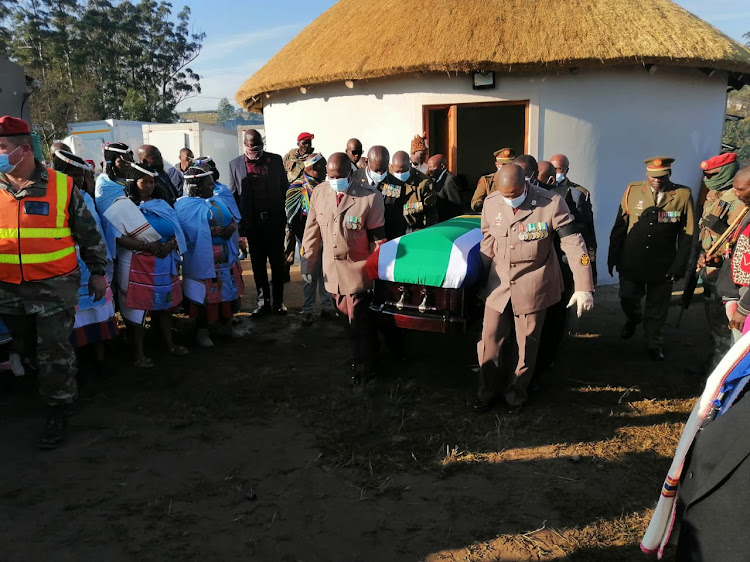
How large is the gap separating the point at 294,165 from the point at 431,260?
123 inches

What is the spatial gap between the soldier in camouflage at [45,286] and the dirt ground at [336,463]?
39 cm

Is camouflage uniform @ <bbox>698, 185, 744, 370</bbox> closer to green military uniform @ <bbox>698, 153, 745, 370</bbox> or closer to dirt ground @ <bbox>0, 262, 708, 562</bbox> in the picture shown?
green military uniform @ <bbox>698, 153, 745, 370</bbox>

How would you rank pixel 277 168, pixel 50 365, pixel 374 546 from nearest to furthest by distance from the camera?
pixel 374 546 < pixel 50 365 < pixel 277 168

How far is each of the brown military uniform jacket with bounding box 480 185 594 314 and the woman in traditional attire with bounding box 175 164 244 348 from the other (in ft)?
8.75

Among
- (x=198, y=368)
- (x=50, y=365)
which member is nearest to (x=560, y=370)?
(x=198, y=368)

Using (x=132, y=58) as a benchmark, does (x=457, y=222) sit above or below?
below

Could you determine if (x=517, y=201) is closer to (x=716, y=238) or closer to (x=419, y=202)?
(x=716, y=238)

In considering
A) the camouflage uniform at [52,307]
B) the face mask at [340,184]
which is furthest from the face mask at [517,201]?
the camouflage uniform at [52,307]

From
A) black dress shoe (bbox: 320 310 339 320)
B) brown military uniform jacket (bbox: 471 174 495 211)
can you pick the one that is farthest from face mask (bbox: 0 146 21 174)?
brown military uniform jacket (bbox: 471 174 495 211)

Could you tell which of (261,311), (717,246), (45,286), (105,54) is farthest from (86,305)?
(105,54)

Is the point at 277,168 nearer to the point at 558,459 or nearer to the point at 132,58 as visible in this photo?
the point at 558,459

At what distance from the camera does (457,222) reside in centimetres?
514

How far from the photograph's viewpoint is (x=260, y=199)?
21.2 feet

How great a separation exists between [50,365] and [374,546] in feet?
7.99
